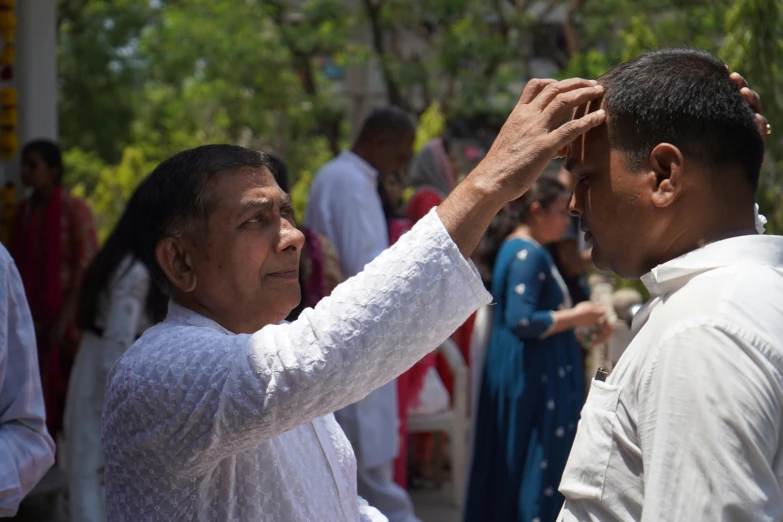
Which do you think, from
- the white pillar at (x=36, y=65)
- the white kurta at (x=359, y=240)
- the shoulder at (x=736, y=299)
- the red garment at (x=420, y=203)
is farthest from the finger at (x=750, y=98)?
the white pillar at (x=36, y=65)

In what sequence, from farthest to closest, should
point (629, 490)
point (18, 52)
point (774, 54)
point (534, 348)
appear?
point (18, 52) → point (534, 348) → point (774, 54) → point (629, 490)

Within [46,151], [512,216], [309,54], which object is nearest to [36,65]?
[46,151]

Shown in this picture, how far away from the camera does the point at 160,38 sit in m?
19.7

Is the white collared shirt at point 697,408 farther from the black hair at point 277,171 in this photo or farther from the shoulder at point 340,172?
the shoulder at point 340,172

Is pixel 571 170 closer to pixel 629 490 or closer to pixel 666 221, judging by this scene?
pixel 666 221

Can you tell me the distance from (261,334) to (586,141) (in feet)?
2.10

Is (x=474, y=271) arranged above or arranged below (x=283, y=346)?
above

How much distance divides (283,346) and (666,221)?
643mm

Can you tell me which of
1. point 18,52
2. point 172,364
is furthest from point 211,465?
point 18,52

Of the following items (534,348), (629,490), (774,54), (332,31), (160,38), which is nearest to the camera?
(629,490)

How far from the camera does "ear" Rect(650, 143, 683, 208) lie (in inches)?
61.6

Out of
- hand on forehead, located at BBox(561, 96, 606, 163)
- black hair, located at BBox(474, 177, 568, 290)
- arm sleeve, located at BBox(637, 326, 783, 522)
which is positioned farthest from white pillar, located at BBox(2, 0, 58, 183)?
arm sleeve, located at BBox(637, 326, 783, 522)

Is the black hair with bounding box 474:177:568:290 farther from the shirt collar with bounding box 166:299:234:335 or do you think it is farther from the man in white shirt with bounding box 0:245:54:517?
the shirt collar with bounding box 166:299:234:335

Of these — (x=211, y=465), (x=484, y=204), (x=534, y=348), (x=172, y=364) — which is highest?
(x=484, y=204)
